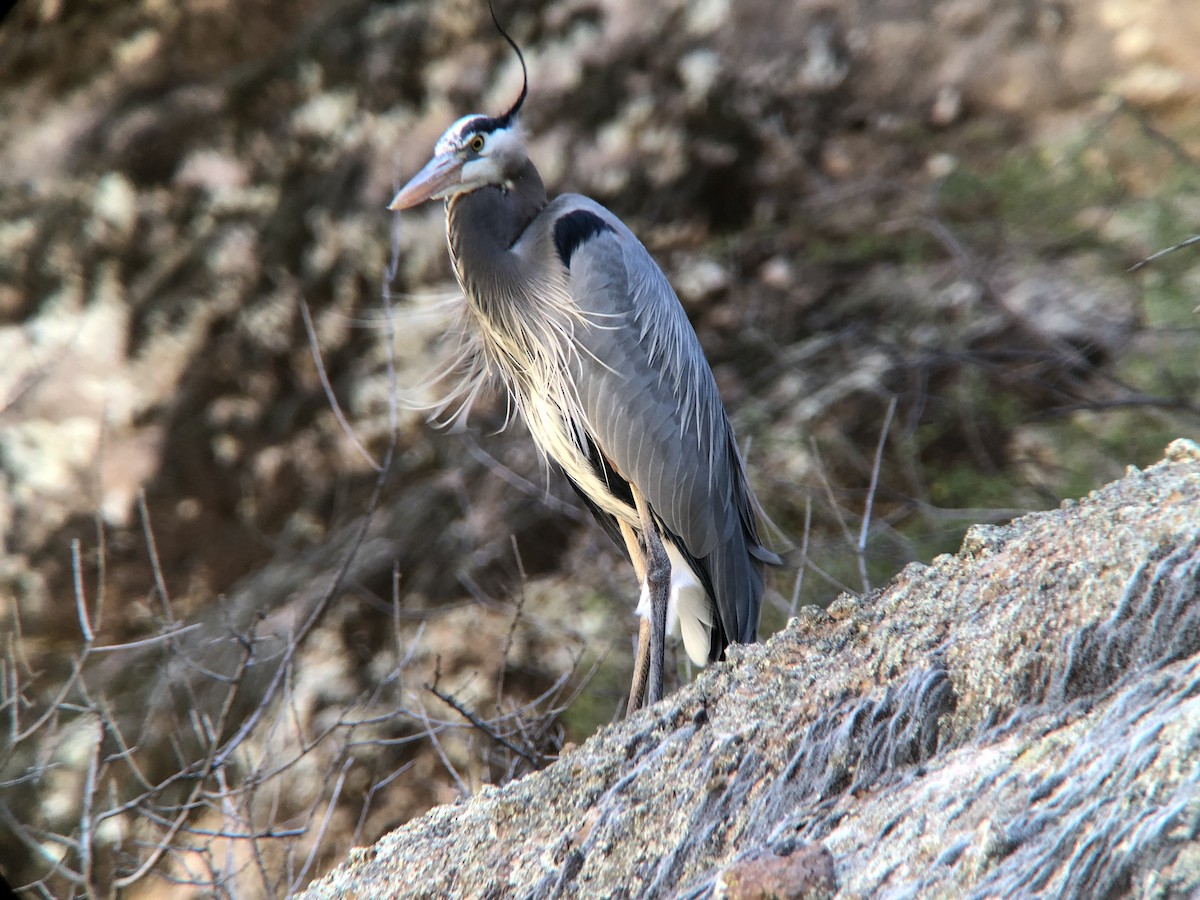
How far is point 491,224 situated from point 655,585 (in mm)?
1074

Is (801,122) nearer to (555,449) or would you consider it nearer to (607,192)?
(607,192)

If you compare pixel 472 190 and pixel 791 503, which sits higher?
pixel 472 190

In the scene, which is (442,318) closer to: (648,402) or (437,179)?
(437,179)

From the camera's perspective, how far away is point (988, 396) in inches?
192

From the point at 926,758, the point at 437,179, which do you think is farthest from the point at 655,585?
the point at 926,758

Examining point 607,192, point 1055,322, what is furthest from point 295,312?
point 1055,322

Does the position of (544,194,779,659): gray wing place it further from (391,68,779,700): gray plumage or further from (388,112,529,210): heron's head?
(388,112,529,210): heron's head

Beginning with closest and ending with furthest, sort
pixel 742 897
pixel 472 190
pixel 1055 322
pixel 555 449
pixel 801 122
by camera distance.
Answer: pixel 742 897 → pixel 472 190 → pixel 555 449 → pixel 1055 322 → pixel 801 122

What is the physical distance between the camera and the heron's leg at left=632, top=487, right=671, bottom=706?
3014mm

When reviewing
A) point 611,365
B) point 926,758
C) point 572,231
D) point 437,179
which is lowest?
point 926,758

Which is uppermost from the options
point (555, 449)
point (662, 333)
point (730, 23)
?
point (730, 23)

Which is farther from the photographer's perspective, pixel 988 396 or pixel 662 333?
pixel 988 396

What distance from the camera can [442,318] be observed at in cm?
389

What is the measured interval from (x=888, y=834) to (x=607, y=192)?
501 cm
